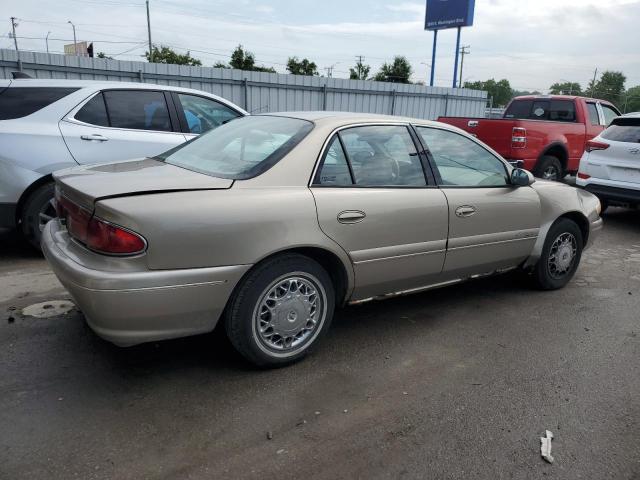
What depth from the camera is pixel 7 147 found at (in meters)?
4.83

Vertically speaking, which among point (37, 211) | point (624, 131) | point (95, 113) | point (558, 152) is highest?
point (95, 113)

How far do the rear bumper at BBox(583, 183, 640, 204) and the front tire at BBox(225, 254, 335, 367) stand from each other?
596 cm

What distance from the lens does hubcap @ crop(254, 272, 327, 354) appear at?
3094 mm

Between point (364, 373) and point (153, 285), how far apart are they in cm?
142

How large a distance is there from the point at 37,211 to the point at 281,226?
10.4ft

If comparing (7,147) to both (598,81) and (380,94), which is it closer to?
(380,94)

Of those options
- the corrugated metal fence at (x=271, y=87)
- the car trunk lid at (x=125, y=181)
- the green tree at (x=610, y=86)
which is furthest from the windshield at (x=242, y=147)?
the green tree at (x=610, y=86)

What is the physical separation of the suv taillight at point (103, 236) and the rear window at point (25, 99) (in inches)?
109

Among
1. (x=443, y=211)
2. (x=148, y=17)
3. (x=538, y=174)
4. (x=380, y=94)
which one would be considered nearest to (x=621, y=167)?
(x=538, y=174)

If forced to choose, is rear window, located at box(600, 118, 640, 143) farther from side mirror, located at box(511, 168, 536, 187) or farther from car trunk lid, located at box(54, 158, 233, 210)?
car trunk lid, located at box(54, 158, 233, 210)

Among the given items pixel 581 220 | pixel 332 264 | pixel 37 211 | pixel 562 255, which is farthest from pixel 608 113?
pixel 37 211

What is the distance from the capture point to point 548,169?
10047mm

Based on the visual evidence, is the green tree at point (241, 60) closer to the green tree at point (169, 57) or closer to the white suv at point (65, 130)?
the green tree at point (169, 57)

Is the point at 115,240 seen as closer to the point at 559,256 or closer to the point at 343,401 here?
the point at 343,401
